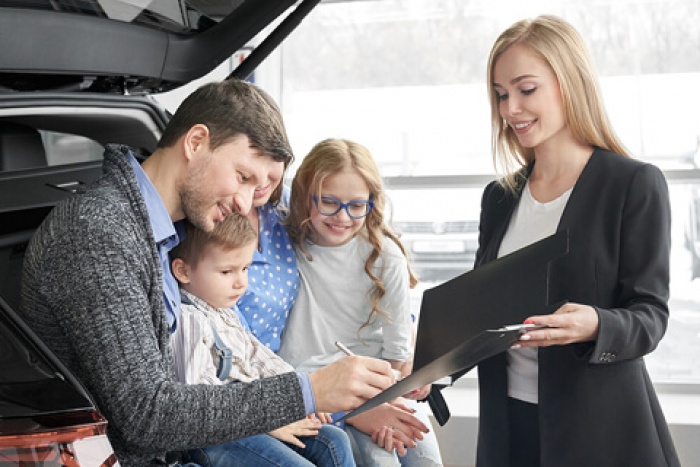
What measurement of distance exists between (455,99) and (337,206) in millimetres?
2702

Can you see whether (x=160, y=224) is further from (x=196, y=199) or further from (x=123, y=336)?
(x=123, y=336)

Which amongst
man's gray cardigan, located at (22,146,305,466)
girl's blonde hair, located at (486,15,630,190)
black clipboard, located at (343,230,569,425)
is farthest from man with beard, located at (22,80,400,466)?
girl's blonde hair, located at (486,15,630,190)

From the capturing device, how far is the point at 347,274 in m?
1.94

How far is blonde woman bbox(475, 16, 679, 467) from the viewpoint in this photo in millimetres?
1728

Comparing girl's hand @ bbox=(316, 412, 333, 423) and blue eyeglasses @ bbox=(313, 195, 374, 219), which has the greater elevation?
blue eyeglasses @ bbox=(313, 195, 374, 219)

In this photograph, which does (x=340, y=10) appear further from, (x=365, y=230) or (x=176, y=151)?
(x=176, y=151)

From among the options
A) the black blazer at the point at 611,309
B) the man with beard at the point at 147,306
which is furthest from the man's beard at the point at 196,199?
the black blazer at the point at 611,309

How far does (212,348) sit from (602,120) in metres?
0.92

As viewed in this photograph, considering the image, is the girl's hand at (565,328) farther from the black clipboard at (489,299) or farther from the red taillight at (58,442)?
the red taillight at (58,442)

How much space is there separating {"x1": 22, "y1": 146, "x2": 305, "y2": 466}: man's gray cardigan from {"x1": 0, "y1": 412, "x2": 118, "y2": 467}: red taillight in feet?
0.63

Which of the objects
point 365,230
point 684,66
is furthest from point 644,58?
point 365,230

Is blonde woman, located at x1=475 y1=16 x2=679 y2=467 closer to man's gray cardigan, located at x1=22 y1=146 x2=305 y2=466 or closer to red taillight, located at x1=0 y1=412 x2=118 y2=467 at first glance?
man's gray cardigan, located at x1=22 y1=146 x2=305 y2=466

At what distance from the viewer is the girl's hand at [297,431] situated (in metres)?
1.52

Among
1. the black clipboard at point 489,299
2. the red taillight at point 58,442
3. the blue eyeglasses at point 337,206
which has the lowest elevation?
the red taillight at point 58,442
